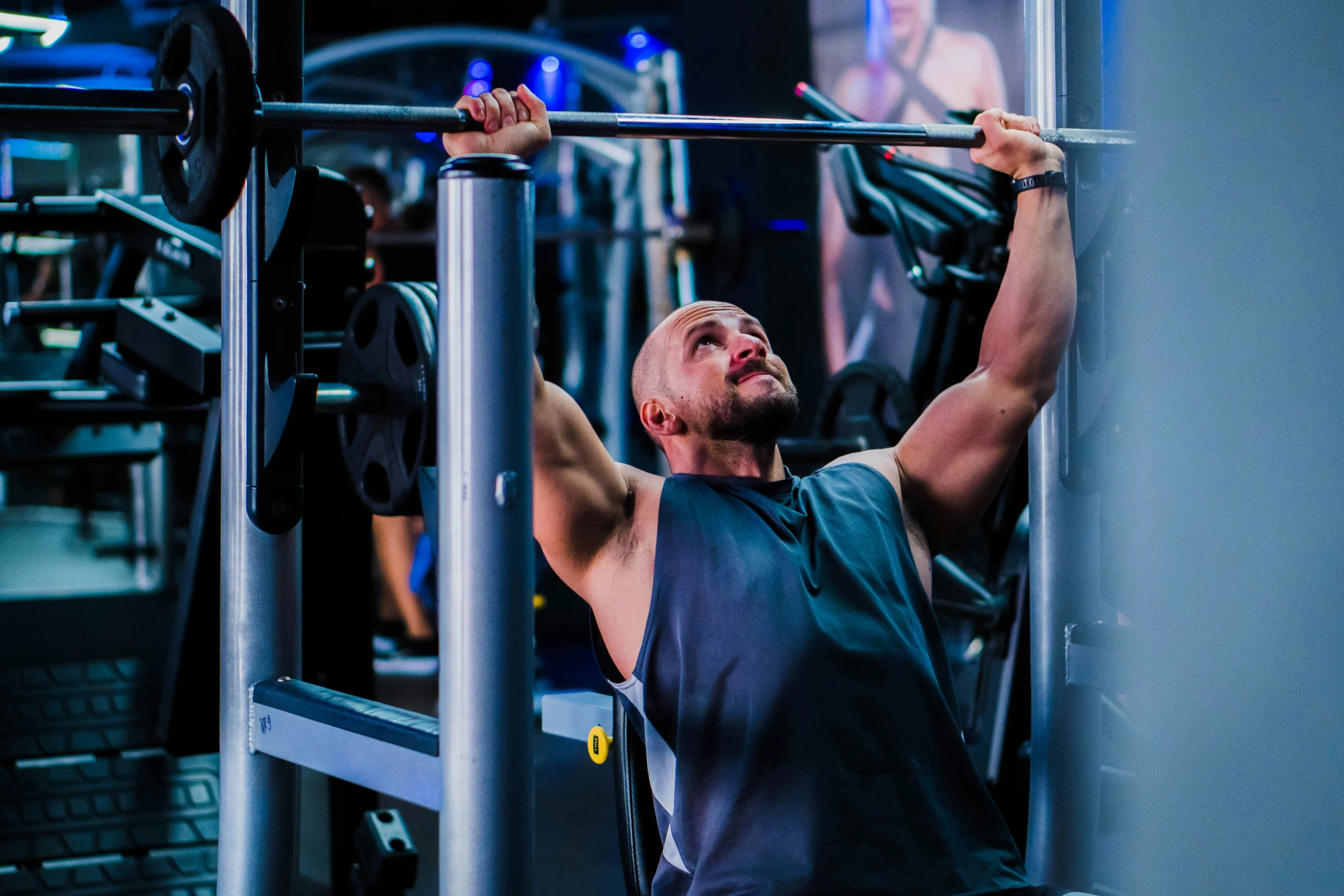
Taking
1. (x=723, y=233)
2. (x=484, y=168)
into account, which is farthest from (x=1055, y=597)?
(x=723, y=233)

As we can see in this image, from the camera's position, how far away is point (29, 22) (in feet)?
6.93

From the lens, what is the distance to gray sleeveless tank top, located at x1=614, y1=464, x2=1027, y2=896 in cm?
135

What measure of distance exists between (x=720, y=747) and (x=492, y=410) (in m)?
0.58

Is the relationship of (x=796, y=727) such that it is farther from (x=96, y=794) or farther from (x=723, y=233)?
(x=723, y=233)

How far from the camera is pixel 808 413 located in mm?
5258

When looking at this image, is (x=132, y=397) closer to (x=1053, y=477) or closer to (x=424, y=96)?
(x=1053, y=477)

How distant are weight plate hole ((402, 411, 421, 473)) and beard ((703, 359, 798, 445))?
1.21 ft

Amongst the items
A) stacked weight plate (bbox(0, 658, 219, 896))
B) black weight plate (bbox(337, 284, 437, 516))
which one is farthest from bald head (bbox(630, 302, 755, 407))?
stacked weight plate (bbox(0, 658, 219, 896))

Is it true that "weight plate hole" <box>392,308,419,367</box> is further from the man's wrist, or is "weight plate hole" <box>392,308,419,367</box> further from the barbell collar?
the man's wrist

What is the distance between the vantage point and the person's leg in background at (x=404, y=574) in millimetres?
4879

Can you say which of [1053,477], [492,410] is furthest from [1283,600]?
[1053,477]

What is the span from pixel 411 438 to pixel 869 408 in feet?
7.62

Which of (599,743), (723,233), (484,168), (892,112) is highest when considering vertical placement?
(892,112)

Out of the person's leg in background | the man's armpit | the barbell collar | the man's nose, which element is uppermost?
the man's nose
